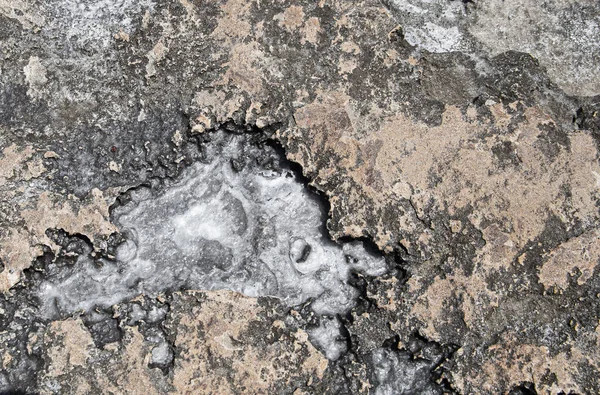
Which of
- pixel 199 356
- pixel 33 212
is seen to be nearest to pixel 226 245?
pixel 199 356

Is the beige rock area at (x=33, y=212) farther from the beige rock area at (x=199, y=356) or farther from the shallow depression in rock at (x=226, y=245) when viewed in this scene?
the beige rock area at (x=199, y=356)

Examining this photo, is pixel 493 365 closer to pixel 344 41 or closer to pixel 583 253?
pixel 583 253

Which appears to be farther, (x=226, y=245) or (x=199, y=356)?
(x=226, y=245)

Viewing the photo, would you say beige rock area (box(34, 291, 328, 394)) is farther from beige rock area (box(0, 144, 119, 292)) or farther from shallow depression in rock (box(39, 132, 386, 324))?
beige rock area (box(0, 144, 119, 292))

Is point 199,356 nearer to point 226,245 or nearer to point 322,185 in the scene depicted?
point 226,245

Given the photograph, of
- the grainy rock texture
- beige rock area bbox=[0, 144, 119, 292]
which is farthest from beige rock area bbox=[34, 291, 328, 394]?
beige rock area bbox=[0, 144, 119, 292]

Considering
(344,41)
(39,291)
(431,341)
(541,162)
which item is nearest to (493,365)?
(431,341)
